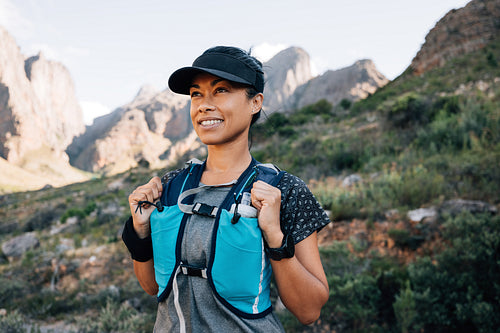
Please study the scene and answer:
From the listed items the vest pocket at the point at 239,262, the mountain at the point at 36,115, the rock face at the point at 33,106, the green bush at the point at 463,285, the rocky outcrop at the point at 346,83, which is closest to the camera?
the vest pocket at the point at 239,262

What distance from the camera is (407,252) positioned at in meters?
4.34

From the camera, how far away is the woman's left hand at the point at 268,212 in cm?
109

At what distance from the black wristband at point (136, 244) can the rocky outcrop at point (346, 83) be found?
63018 mm

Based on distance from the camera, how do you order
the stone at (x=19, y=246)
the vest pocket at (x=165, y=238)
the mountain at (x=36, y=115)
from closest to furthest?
the vest pocket at (x=165, y=238) < the stone at (x=19, y=246) < the mountain at (x=36, y=115)

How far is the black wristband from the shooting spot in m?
1.29

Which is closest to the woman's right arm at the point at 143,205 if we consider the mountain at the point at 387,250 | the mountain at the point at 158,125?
the mountain at the point at 387,250

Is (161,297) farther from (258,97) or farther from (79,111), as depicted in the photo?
(79,111)

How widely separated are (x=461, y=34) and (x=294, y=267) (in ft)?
126

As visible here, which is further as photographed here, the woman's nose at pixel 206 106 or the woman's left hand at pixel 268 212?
the woman's nose at pixel 206 106

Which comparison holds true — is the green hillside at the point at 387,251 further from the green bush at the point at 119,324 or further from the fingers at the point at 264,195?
the fingers at the point at 264,195

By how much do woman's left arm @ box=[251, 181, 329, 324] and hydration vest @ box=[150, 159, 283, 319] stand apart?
0.16ft

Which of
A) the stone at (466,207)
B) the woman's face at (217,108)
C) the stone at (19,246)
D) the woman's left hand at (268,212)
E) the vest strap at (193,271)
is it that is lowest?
the stone at (19,246)

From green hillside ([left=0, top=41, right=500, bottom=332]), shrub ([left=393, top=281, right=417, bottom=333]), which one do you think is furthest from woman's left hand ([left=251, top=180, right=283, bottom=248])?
shrub ([left=393, top=281, right=417, bottom=333])

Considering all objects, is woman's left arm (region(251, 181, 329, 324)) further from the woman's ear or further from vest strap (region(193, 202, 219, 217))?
the woman's ear
